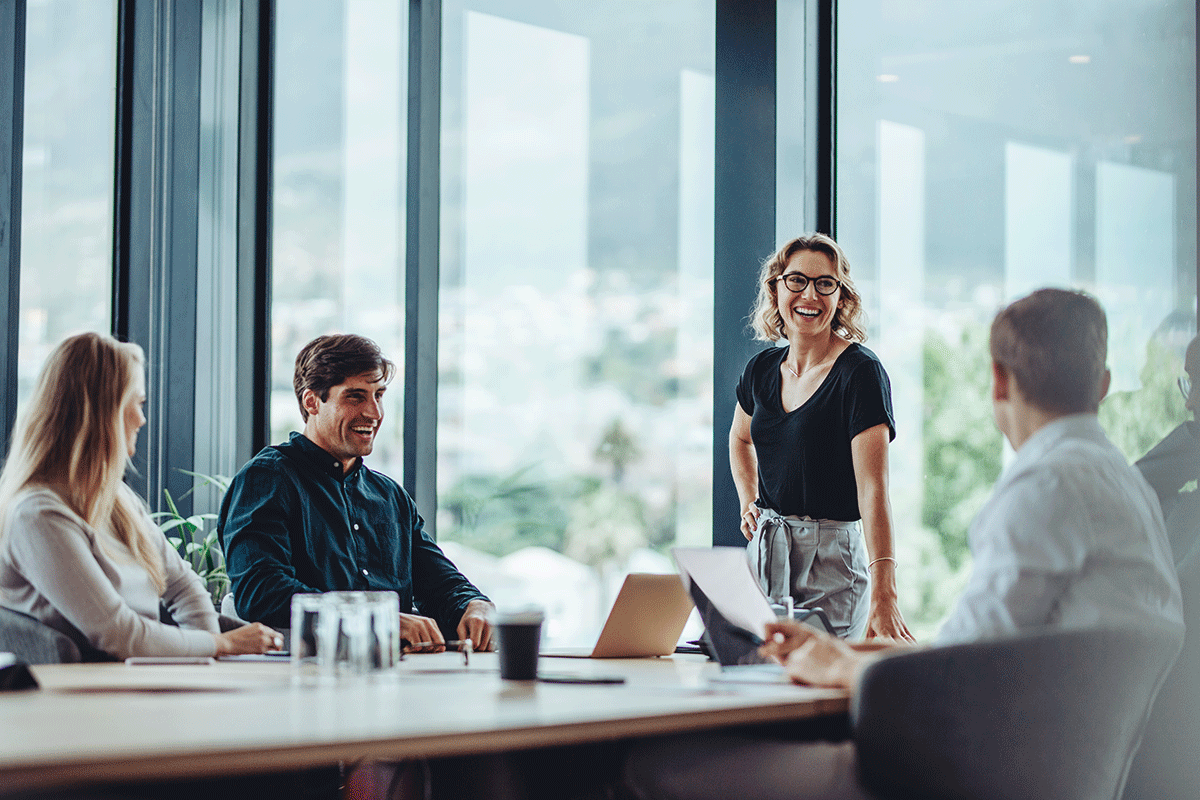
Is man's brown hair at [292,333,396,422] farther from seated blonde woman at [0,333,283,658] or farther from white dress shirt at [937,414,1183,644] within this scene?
white dress shirt at [937,414,1183,644]

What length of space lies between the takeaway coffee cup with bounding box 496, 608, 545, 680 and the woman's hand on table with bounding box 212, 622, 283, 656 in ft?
1.92

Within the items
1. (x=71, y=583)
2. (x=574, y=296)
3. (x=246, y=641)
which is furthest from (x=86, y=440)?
(x=574, y=296)

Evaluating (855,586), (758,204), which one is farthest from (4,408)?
(855,586)

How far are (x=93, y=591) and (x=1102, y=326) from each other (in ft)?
5.54

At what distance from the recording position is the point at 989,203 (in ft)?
11.4

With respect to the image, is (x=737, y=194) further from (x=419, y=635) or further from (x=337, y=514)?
(x=419, y=635)

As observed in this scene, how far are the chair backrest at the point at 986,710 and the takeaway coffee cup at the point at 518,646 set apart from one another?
1.70 feet

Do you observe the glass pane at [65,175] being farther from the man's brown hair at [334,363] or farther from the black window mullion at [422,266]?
the man's brown hair at [334,363]

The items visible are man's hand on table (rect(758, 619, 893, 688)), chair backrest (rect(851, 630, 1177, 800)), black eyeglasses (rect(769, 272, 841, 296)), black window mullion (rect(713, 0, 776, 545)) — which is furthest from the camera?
black window mullion (rect(713, 0, 776, 545))

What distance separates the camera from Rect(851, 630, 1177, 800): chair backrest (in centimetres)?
142

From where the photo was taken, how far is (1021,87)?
3.40 m

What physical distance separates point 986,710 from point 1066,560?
230 mm

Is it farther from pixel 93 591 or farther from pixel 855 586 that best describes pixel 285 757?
pixel 855 586

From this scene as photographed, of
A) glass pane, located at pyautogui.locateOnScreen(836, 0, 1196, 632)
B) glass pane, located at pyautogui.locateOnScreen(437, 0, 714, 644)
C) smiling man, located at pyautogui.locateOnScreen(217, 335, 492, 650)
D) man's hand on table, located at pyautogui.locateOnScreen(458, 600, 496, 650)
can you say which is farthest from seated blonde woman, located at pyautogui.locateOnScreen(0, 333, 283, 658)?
glass pane, located at pyautogui.locateOnScreen(836, 0, 1196, 632)
